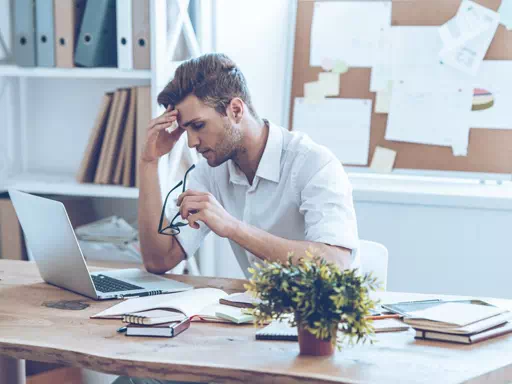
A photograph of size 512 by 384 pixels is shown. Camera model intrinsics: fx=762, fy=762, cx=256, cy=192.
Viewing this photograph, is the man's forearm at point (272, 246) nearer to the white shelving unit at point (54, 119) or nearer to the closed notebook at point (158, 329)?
the closed notebook at point (158, 329)

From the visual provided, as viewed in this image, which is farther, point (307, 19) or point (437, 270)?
point (307, 19)

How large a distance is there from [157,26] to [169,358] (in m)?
1.62

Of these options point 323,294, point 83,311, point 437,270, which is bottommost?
point 437,270

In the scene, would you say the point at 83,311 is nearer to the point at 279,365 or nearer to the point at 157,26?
the point at 279,365

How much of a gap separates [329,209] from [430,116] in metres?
1.27

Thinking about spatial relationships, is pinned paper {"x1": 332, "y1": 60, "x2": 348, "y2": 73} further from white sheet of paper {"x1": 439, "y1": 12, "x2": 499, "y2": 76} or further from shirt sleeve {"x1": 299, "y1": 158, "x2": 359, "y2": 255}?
shirt sleeve {"x1": 299, "y1": 158, "x2": 359, "y2": 255}

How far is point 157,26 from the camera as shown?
2.70 meters

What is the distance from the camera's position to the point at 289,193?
212 centimetres

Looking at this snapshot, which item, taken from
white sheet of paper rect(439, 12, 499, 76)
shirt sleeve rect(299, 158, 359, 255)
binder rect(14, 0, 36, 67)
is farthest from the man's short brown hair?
white sheet of paper rect(439, 12, 499, 76)

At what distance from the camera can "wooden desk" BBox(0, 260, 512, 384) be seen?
50.6 inches

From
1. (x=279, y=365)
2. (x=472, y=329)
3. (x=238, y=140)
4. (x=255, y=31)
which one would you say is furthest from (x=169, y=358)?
(x=255, y=31)

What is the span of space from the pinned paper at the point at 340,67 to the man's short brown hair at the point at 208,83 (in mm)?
1101

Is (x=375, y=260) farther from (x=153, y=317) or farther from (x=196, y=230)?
(x=153, y=317)

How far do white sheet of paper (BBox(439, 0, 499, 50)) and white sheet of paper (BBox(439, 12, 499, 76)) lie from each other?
0.01m
